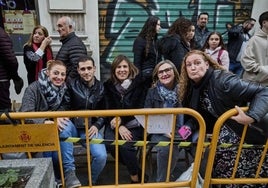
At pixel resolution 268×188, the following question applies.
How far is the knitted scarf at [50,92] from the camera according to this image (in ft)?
9.78

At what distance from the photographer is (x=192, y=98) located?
9.50 ft

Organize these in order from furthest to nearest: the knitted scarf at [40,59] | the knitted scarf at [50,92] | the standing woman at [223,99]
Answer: the knitted scarf at [40,59], the knitted scarf at [50,92], the standing woman at [223,99]

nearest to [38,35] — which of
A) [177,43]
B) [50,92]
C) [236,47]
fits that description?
[50,92]

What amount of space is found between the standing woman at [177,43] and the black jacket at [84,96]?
1.26 meters

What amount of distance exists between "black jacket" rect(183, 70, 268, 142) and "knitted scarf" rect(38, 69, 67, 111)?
157 cm

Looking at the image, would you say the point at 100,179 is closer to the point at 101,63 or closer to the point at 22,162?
the point at 22,162

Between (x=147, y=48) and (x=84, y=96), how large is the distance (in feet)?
4.36

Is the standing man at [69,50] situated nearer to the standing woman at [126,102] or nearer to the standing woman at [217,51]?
the standing woman at [126,102]

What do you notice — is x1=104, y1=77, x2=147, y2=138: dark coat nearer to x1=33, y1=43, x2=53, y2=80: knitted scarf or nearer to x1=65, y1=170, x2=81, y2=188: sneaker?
x1=65, y1=170, x2=81, y2=188: sneaker

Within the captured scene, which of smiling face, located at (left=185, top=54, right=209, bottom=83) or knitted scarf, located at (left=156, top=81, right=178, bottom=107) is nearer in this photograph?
smiling face, located at (left=185, top=54, right=209, bottom=83)

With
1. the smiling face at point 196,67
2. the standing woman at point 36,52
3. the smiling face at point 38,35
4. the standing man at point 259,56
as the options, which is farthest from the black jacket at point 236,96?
the smiling face at point 38,35

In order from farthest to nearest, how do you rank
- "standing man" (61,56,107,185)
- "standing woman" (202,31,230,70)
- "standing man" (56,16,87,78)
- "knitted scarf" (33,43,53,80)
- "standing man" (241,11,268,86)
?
"standing woman" (202,31,230,70) → "knitted scarf" (33,43,53,80) → "standing man" (241,11,268,86) → "standing man" (56,16,87,78) → "standing man" (61,56,107,185)

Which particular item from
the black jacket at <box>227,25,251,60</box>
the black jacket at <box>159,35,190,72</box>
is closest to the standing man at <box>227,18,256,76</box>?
the black jacket at <box>227,25,251,60</box>

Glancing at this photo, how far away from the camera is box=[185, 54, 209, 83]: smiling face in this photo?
2.77 meters
